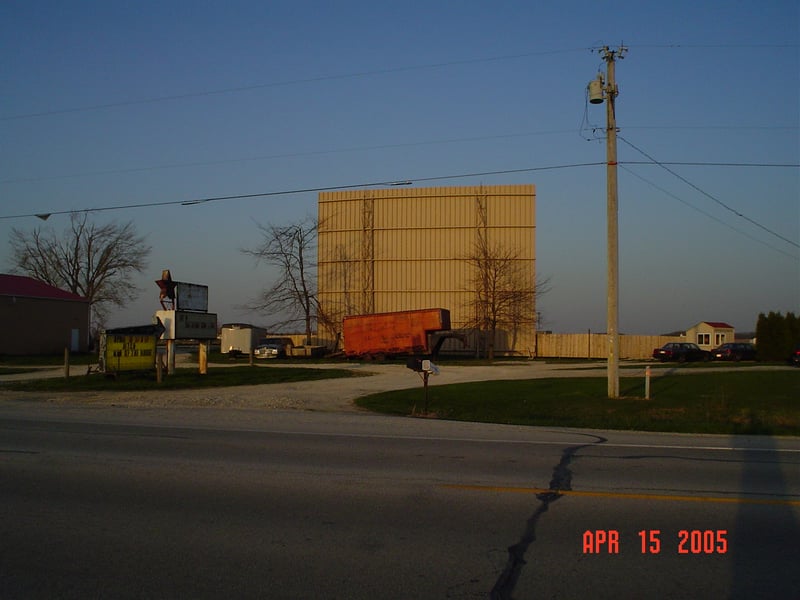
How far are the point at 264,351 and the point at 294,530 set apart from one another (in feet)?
161

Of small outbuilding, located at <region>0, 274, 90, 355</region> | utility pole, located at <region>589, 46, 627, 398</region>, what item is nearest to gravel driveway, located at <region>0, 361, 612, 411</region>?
utility pole, located at <region>589, 46, 627, 398</region>

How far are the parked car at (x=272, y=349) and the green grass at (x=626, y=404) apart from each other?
30.1 metres

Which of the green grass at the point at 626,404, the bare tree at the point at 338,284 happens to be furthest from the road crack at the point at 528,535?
the bare tree at the point at 338,284

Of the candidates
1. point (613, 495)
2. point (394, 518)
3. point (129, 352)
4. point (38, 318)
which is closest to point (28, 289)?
point (38, 318)

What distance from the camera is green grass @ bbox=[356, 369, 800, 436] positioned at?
16.6 m

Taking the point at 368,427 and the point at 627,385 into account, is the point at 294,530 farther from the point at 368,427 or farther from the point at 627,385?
the point at 627,385

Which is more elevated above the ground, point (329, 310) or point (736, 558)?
point (329, 310)

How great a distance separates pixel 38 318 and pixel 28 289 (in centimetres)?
244

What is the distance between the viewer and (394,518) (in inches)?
287

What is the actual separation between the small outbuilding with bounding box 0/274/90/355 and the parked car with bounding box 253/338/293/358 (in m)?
15.6

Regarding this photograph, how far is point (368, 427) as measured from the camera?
14844 millimetres

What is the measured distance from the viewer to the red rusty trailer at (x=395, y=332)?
47.1m

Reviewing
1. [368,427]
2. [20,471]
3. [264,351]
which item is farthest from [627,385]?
[264,351]

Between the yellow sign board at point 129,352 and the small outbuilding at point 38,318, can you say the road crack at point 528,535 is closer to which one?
the yellow sign board at point 129,352
